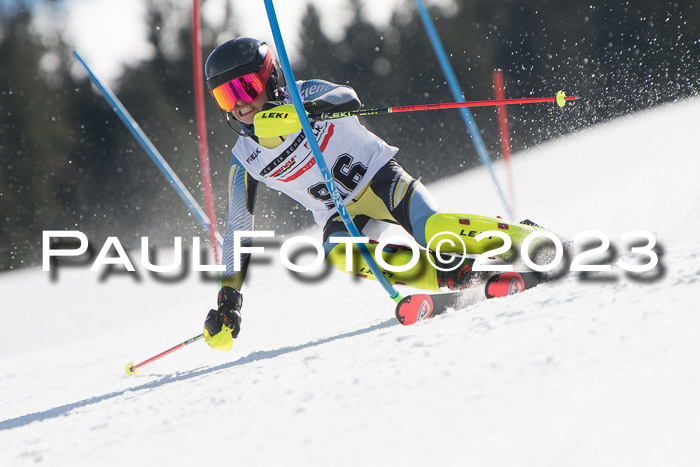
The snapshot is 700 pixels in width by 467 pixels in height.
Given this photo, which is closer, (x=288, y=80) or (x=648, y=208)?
(x=288, y=80)

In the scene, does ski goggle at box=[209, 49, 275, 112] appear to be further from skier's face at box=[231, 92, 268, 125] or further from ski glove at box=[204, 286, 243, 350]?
ski glove at box=[204, 286, 243, 350]

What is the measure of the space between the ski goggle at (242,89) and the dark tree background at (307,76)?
46.4ft

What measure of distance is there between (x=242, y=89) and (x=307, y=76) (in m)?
22.1

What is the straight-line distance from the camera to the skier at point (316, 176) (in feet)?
9.20

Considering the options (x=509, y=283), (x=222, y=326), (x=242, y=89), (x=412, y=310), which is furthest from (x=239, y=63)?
(x=509, y=283)

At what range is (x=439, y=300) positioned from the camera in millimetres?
2535

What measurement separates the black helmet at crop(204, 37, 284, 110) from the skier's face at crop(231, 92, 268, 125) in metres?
0.05

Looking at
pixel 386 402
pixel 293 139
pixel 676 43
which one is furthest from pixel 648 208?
pixel 676 43

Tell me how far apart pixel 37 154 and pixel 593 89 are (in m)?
18.0

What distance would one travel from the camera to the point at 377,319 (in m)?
3.45

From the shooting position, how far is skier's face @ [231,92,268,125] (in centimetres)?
296

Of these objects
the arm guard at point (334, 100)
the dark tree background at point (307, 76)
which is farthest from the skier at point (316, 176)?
the dark tree background at point (307, 76)

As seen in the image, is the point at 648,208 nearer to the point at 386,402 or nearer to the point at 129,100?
the point at 386,402

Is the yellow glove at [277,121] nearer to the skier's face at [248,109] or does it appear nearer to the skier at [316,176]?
the skier at [316,176]
